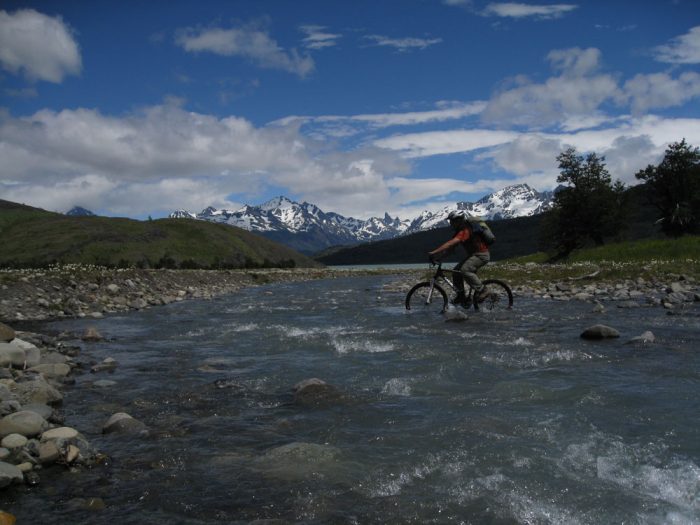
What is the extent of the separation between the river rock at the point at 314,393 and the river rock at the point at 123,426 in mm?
2616

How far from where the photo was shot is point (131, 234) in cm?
17912

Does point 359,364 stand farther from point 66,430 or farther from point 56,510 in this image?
point 56,510

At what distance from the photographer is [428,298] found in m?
21.0

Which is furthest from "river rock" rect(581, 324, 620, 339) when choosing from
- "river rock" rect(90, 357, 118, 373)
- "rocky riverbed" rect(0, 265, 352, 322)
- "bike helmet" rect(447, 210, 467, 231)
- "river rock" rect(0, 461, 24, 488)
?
"rocky riverbed" rect(0, 265, 352, 322)

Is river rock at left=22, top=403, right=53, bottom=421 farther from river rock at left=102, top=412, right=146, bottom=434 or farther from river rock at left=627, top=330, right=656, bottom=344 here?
river rock at left=627, top=330, right=656, bottom=344

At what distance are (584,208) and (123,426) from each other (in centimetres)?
7340

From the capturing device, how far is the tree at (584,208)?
2763 inches

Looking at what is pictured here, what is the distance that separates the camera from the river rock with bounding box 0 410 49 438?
7023 millimetres

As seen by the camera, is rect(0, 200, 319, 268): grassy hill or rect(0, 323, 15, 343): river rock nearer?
rect(0, 323, 15, 343): river rock

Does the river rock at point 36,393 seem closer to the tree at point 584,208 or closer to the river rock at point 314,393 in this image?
the river rock at point 314,393

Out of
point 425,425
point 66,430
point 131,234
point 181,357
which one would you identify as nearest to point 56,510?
point 66,430

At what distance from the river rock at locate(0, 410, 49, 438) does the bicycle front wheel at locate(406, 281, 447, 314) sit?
15660 mm

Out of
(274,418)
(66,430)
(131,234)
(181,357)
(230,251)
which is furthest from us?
(230,251)

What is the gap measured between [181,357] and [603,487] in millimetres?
10912
